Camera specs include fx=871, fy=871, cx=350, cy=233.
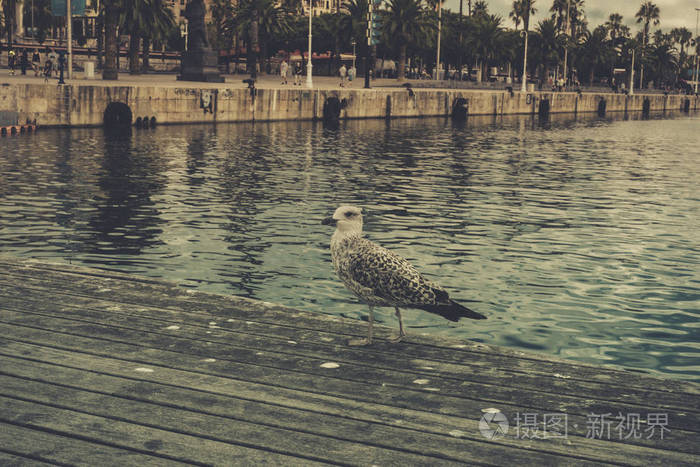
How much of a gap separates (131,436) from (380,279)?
2.53 metres

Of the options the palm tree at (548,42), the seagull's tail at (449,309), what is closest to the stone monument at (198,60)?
the seagull's tail at (449,309)

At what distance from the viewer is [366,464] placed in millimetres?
4711

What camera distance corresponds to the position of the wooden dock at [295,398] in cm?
488

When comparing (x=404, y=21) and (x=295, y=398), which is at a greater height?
(x=404, y=21)

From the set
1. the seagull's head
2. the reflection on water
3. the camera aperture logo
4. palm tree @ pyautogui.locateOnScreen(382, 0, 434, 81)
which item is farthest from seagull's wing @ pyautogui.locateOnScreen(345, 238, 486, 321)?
palm tree @ pyautogui.locateOnScreen(382, 0, 434, 81)

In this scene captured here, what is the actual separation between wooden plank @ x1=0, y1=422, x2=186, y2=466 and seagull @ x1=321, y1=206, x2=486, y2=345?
8.73ft

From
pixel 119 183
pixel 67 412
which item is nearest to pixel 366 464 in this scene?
→ pixel 67 412

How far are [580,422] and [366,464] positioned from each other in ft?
5.05

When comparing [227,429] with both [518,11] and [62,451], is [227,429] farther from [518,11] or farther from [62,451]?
[518,11]

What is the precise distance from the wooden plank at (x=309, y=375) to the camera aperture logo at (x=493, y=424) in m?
0.20

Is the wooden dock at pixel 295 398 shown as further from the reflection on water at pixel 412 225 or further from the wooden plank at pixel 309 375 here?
the reflection on water at pixel 412 225

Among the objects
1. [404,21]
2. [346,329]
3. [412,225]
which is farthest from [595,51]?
[346,329]

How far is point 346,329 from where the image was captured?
7574 millimetres

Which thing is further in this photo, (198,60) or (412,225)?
(198,60)
